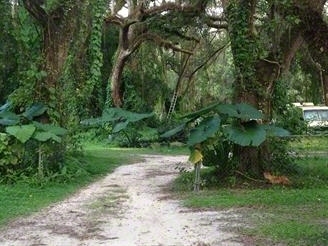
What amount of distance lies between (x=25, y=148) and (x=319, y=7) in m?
6.93

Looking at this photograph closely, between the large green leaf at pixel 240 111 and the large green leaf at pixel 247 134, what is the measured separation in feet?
0.85

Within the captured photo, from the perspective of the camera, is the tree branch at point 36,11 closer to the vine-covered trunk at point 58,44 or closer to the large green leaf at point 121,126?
the vine-covered trunk at point 58,44

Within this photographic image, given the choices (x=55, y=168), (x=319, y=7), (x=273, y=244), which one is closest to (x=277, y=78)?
(x=319, y=7)

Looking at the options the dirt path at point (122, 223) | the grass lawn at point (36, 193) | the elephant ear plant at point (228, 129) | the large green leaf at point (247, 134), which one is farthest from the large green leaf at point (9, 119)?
the large green leaf at point (247, 134)

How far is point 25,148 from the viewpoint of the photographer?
1287 centimetres

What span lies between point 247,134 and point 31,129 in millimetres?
4574

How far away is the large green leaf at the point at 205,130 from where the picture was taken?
1128cm

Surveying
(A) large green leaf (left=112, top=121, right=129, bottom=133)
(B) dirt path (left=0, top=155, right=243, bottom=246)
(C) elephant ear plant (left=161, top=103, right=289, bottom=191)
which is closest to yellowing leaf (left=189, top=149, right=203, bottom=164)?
(C) elephant ear plant (left=161, top=103, right=289, bottom=191)

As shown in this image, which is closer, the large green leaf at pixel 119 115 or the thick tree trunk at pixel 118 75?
the large green leaf at pixel 119 115

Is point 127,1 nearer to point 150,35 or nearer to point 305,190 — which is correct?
point 150,35

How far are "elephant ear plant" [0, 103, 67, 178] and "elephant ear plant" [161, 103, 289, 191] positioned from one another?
304 cm

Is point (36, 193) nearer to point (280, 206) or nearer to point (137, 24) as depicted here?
point (280, 206)

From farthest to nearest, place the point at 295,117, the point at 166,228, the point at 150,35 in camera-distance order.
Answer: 1. the point at 150,35
2. the point at 295,117
3. the point at 166,228

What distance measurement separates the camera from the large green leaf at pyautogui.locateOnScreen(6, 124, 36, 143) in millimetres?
12156
